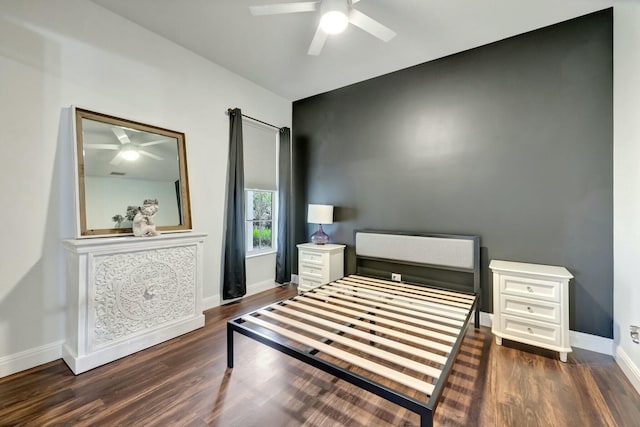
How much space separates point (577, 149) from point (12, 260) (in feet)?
14.9

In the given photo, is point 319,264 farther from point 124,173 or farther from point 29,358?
point 29,358

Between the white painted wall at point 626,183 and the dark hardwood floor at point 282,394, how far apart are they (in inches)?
11.6

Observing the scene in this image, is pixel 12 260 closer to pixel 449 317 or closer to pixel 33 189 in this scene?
pixel 33 189

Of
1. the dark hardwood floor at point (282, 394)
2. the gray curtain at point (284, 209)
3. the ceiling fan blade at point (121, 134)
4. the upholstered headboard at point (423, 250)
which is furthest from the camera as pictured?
the gray curtain at point (284, 209)

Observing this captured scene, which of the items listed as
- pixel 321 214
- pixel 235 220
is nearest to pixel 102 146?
pixel 235 220

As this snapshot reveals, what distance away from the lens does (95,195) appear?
7.37ft

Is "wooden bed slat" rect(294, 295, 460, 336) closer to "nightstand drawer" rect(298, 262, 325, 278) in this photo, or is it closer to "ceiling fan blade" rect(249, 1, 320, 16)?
"nightstand drawer" rect(298, 262, 325, 278)

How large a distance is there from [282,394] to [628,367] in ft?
7.95

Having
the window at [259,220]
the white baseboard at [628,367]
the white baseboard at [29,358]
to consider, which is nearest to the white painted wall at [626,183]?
the white baseboard at [628,367]

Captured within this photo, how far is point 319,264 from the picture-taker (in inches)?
138

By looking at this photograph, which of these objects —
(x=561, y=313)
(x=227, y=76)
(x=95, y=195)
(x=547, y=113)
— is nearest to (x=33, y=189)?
(x=95, y=195)

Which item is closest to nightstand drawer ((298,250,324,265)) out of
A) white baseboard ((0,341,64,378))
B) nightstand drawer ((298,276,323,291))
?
nightstand drawer ((298,276,323,291))

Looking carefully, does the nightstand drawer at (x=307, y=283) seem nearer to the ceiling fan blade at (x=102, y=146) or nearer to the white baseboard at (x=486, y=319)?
the white baseboard at (x=486, y=319)

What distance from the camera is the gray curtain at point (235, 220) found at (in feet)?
10.7
